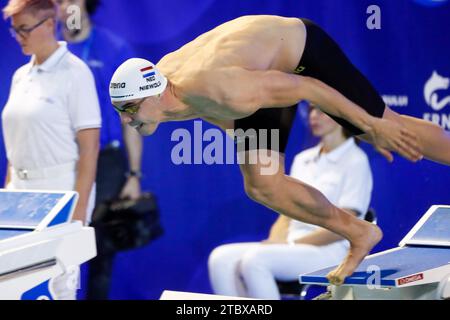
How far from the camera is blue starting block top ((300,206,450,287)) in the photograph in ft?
14.1

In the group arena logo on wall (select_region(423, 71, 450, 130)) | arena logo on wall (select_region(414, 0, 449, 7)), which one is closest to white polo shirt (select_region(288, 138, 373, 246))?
arena logo on wall (select_region(423, 71, 450, 130))

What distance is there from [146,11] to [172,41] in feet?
0.70

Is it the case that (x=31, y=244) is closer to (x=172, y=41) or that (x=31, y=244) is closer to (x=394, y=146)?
(x=394, y=146)

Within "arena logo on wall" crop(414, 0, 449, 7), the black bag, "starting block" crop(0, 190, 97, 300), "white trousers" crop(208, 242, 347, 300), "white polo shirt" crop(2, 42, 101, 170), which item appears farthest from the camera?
the black bag

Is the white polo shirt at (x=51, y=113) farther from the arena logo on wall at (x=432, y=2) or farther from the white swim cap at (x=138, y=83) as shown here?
the arena logo on wall at (x=432, y=2)

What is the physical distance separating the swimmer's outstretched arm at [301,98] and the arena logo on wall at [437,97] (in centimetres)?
127

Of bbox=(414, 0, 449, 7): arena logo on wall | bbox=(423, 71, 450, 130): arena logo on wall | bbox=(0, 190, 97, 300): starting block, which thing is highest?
bbox=(414, 0, 449, 7): arena logo on wall

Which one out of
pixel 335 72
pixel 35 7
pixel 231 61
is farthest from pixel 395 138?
pixel 35 7

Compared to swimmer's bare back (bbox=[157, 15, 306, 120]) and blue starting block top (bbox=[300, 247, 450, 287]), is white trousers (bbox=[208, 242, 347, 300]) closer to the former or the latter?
blue starting block top (bbox=[300, 247, 450, 287])

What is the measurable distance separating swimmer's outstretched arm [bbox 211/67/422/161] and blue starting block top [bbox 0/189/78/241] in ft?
2.73

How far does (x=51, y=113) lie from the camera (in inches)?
202

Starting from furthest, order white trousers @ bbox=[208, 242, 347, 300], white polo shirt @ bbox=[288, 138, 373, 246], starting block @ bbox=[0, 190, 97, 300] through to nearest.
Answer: white polo shirt @ bbox=[288, 138, 373, 246] → white trousers @ bbox=[208, 242, 347, 300] → starting block @ bbox=[0, 190, 97, 300]

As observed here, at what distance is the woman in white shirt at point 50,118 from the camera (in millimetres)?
5137

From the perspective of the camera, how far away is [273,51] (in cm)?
444
